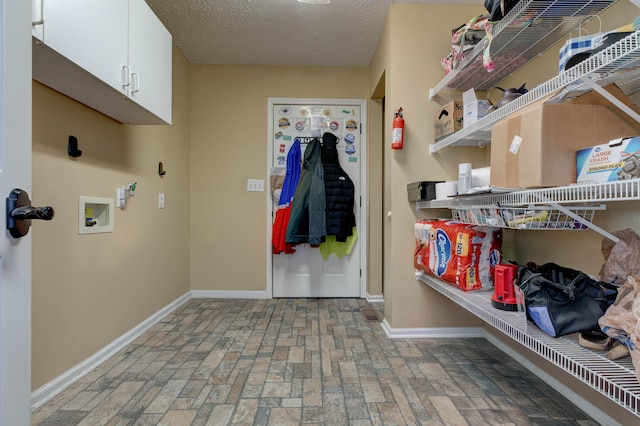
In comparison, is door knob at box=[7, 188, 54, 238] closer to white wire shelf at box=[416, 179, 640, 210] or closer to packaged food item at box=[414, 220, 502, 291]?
white wire shelf at box=[416, 179, 640, 210]

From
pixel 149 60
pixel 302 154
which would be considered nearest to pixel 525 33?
pixel 149 60

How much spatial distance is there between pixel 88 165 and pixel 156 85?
0.61m

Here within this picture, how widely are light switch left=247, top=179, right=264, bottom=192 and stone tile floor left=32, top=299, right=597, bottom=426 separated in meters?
1.40

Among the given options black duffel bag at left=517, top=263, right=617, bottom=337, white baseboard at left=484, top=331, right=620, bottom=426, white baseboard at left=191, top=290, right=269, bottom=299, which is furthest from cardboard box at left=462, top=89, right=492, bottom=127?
white baseboard at left=191, top=290, right=269, bottom=299

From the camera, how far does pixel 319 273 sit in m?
3.33

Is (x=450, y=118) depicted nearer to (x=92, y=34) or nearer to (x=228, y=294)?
(x=92, y=34)

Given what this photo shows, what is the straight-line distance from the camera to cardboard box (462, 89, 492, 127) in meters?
1.76

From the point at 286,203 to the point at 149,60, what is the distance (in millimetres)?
1705

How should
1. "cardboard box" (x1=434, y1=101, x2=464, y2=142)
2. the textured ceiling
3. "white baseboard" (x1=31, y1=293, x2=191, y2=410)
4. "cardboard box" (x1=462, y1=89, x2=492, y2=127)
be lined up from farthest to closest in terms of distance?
1. the textured ceiling
2. "cardboard box" (x1=434, y1=101, x2=464, y2=142)
3. "cardboard box" (x1=462, y1=89, x2=492, y2=127)
4. "white baseboard" (x1=31, y1=293, x2=191, y2=410)

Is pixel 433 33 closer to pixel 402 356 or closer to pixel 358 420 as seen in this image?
pixel 402 356

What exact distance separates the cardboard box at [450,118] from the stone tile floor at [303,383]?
1.43m

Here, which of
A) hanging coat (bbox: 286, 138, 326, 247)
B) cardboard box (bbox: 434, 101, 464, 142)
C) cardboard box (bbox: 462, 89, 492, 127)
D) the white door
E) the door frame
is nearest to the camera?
the white door

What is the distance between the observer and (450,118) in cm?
206

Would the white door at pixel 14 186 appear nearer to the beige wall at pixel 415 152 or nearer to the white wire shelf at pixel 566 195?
the white wire shelf at pixel 566 195
